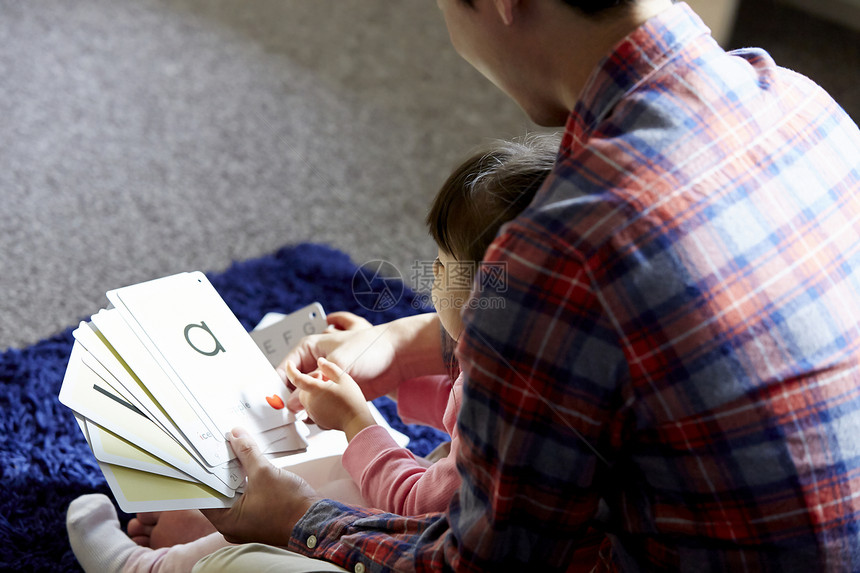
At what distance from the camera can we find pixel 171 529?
1009 millimetres

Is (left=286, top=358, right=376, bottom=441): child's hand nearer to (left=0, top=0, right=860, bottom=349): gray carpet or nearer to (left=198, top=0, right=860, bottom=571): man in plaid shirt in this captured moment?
(left=198, top=0, right=860, bottom=571): man in plaid shirt

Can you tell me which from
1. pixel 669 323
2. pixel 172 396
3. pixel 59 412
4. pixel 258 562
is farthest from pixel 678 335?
pixel 59 412

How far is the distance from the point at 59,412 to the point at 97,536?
26 cm

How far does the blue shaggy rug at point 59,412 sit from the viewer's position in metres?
1.05

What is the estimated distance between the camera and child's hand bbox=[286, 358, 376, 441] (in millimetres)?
944

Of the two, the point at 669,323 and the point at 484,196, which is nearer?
the point at 669,323

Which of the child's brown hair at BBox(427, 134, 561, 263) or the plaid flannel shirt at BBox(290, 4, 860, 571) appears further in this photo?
the child's brown hair at BBox(427, 134, 561, 263)

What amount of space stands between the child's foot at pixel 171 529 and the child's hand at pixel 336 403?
20cm
